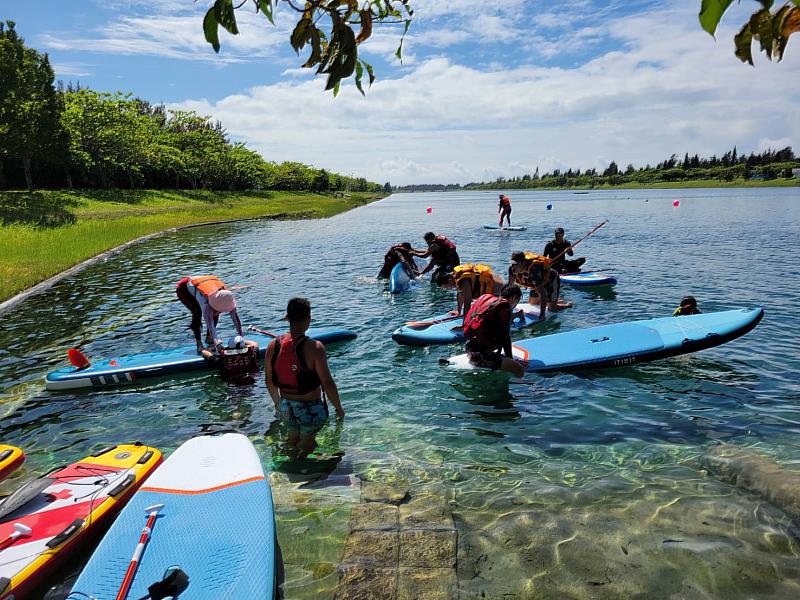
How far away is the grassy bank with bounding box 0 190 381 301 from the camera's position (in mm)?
19125

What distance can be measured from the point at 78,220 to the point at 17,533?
34212 mm

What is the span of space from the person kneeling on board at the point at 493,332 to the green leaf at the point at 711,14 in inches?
257

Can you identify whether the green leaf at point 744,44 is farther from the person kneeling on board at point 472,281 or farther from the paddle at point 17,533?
the person kneeling on board at point 472,281

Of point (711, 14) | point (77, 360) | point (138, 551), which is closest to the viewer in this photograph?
point (711, 14)

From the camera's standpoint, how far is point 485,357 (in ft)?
27.2

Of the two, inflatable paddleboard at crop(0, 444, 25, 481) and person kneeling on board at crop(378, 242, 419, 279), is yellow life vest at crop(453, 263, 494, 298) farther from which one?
inflatable paddleboard at crop(0, 444, 25, 481)

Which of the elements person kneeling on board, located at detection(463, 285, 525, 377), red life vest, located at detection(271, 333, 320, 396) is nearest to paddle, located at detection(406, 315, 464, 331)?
person kneeling on board, located at detection(463, 285, 525, 377)

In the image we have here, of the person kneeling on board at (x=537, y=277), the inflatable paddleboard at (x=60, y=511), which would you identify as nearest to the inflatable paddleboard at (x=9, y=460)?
the inflatable paddleboard at (x=60, y=511)

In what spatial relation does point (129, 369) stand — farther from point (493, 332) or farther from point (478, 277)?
point (478, 277)

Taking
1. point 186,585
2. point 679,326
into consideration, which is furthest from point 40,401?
point 679,326

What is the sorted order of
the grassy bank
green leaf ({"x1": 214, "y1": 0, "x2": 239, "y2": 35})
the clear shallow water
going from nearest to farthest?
1. green leaf ({"x1": 214, "y1": 0, "x2": 239, "y2": 35})
2. the clear shallow water
3. the grassy bank

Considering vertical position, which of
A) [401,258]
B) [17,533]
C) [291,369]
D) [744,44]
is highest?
[744,44]

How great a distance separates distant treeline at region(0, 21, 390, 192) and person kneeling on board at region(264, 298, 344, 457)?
3918cm

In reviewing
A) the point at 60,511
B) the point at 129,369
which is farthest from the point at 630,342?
the point at 129,369
